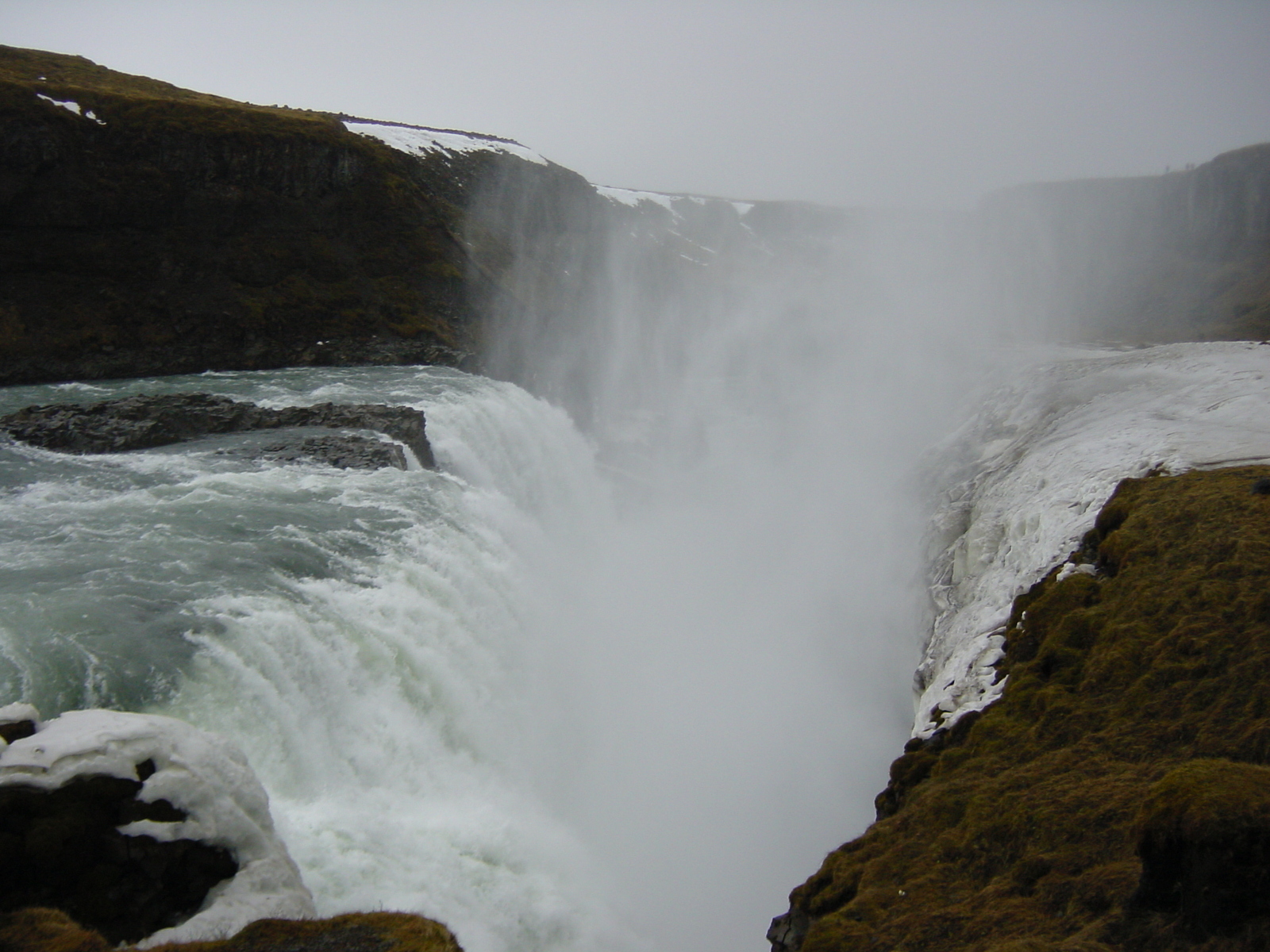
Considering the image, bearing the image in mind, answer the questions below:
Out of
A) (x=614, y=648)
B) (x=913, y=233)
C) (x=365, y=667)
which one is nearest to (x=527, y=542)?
(x=614, y=648)

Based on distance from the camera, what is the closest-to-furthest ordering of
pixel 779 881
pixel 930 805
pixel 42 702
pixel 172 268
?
pixel 42 702 < pixel 930 805 < pixel 779 881 < pixel 172 268

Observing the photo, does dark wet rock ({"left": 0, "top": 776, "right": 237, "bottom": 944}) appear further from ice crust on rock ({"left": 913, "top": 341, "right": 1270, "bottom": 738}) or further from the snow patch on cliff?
the snow patch on cliff

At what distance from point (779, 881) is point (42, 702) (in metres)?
12.9

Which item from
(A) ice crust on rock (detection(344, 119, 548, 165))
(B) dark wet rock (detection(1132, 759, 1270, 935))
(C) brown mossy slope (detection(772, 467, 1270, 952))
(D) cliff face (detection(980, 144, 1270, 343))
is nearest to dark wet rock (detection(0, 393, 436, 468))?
(C) brown mossy slope (detection(772, 467, 1270, 952))

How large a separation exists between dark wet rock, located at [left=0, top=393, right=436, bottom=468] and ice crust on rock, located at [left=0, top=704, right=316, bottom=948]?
1261 cm

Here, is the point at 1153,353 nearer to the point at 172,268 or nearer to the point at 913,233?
the point at 172,268

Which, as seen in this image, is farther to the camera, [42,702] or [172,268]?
[172,268]

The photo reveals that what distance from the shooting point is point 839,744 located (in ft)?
64.2

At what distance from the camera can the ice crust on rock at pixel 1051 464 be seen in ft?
45.9

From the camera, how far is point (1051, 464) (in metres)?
18.3

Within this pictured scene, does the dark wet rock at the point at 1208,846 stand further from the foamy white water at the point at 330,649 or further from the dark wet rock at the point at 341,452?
the dark wet rock at the point at 341,452


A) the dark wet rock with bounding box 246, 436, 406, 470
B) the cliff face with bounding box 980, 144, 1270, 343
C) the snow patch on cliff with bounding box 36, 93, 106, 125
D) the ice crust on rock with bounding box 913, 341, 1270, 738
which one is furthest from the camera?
the cliff face with bounding box 980, 144, 1270, 343

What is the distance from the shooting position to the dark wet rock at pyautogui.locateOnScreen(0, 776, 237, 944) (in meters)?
5.97

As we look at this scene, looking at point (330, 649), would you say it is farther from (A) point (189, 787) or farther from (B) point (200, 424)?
(B) point (200, 424)
